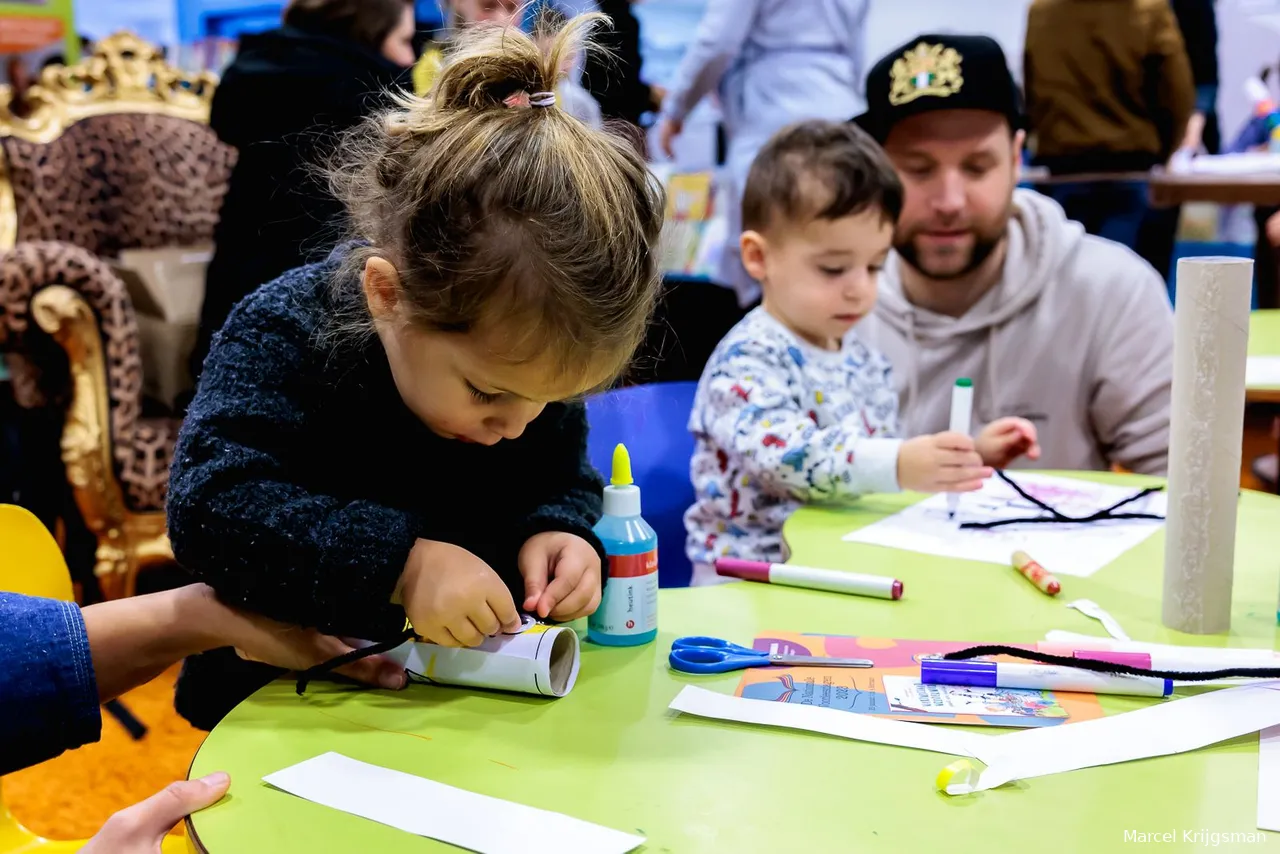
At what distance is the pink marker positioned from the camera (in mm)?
1065

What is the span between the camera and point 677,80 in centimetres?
370

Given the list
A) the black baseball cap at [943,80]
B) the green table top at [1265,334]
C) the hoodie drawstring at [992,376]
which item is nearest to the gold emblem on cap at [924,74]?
the black baseball cap at [943,80]

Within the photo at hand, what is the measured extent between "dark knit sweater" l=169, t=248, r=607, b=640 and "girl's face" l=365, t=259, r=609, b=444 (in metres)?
0.05

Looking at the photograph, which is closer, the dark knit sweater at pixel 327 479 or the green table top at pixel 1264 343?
the dark knit sweater at pixel 327 479

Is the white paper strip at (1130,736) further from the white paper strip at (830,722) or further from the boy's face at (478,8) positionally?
the boy's face at (478,8)

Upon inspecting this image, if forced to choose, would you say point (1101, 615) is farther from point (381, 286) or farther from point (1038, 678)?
point (381, 286)

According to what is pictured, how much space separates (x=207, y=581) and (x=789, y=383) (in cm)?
91

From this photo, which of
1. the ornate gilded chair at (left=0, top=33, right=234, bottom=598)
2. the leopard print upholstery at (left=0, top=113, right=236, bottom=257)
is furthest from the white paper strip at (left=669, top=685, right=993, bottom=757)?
the leopard print upholstery at (left=0, top=113, right=236, bottom=257)

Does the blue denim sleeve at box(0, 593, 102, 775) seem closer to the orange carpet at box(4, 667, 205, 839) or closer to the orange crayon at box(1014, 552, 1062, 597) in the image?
the orange crayon at box(1014, 552, 1062, 597)

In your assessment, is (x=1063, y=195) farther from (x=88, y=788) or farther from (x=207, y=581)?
(x=207, y=581)

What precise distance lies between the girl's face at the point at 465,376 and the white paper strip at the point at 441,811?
302 mm

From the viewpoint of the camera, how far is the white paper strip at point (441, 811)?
662 millimetres

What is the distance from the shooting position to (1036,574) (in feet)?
3.60

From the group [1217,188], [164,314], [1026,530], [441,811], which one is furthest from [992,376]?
[164,314]
